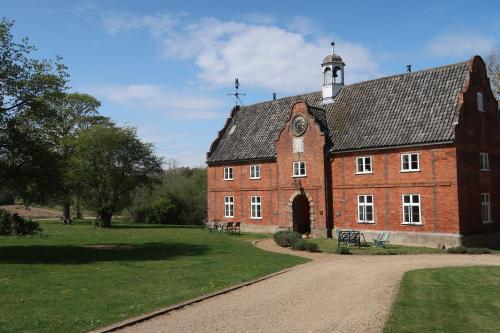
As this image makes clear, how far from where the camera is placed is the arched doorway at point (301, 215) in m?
36.0

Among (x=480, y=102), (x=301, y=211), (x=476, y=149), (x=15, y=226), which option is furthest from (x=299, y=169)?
(x=15, y=226)

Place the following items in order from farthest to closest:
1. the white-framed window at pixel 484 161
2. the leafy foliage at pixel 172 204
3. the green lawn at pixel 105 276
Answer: the leafy foliage at pixel 172 204 → the white-framed window at pixel 484 161 → the green lawn at pixel 105 276

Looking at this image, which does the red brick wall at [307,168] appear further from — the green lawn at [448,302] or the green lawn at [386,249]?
the green lawn at [448,302]

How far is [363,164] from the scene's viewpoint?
3136 cm

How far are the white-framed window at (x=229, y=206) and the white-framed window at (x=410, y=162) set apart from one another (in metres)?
16.8

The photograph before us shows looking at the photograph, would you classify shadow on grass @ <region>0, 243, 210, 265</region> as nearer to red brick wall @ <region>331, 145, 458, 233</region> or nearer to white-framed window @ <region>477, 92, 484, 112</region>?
red brick wall @ <region>331, 145, 458, 233</region>

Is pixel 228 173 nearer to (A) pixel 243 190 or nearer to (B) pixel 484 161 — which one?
(A) pixel 243 190

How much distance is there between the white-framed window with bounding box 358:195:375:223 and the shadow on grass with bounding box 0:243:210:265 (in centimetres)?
1098

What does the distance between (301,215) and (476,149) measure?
1372cm

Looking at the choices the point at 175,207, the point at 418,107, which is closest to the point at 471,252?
the point at 418,107

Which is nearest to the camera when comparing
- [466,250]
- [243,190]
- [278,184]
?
[466,250]

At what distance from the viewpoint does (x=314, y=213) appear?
33.8 m

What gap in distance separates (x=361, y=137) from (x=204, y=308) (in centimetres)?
2188

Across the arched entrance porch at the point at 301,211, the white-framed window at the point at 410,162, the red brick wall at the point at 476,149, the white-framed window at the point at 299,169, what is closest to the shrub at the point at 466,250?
the red brick wall at the point at 476,149
